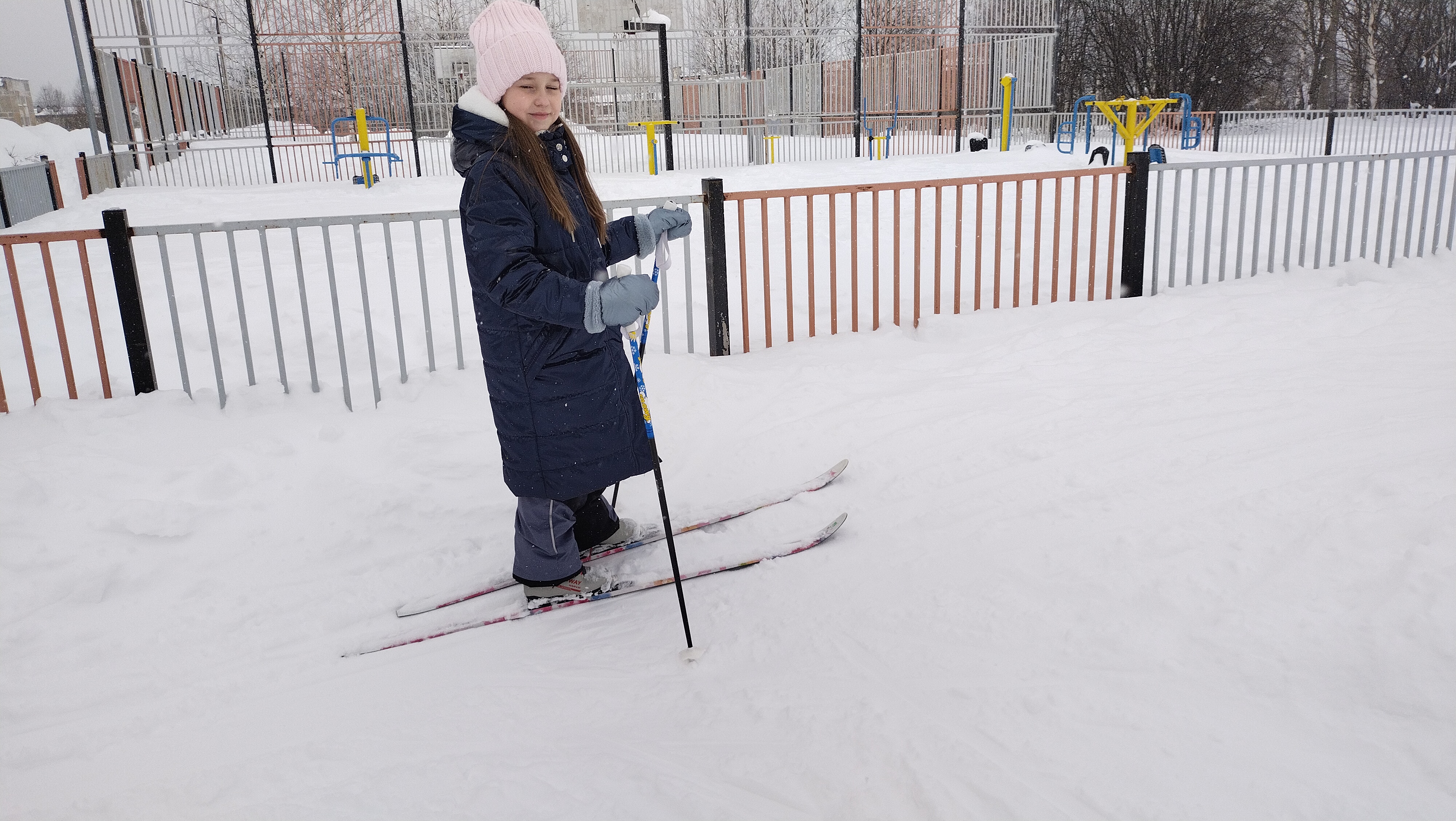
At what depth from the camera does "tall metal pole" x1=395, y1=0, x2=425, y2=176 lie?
1468cm

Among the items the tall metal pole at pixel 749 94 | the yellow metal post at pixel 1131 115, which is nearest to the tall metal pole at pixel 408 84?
the tall metal pole at pixel 749 94

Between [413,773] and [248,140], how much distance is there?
16.7 meters

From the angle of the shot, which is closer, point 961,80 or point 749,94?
point 749,94

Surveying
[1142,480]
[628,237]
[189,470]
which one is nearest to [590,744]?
[628,237]

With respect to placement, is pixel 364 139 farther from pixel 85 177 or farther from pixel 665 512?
pixel 665 512

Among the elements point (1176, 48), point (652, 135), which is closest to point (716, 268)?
point (652, 135)

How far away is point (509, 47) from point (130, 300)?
3343 mm

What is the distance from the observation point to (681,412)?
4691 mm

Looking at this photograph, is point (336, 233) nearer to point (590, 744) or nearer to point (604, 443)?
point (604, 443)

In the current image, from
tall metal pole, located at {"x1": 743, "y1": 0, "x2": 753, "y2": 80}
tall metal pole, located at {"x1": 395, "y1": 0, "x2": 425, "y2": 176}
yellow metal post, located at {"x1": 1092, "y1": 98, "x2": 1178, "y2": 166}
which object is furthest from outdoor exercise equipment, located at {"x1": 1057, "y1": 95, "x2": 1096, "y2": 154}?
tall metal pole, located at {"x1": 395, "y1": 0, "x2": 425, "y2": 176}

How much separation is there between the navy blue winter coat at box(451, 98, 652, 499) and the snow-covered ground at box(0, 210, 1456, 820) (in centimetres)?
53

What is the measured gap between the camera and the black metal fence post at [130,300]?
4570 millimetres

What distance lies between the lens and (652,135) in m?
15.1

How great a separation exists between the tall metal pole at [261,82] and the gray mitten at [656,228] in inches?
559
